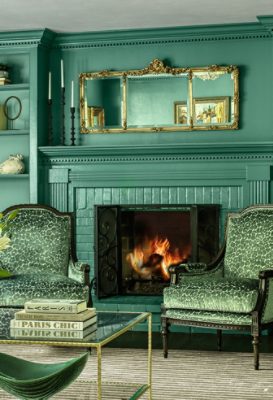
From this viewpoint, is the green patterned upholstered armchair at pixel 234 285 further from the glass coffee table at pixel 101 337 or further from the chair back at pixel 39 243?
the glass coffee table at pixel 101 337

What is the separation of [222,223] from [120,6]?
1.85 meters

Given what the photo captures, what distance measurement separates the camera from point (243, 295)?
4727 millimetres

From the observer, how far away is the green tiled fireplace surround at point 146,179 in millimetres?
6023

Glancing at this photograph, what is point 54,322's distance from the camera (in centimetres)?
330

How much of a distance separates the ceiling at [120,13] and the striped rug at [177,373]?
7.89ft

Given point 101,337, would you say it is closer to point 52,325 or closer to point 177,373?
point 52,325

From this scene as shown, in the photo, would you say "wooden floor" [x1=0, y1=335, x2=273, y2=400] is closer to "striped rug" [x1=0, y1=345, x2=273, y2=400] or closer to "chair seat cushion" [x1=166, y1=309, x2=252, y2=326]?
"striped rug" [x1=0, y1=345, x2=273, y2=400]

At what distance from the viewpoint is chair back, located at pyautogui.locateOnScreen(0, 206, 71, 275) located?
5.48 meters

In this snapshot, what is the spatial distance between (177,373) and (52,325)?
1.37 meters

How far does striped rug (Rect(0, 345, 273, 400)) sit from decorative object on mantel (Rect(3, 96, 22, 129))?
215cm

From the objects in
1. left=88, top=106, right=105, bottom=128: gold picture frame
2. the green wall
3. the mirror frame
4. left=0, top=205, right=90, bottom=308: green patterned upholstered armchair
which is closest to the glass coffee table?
left=0, top=205, right=90, bottom=308: green patterned upholstered armchair

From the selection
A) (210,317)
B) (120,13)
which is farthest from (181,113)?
(210,317)

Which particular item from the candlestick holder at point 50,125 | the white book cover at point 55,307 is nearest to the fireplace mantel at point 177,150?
the candlestick holder at point 50,125

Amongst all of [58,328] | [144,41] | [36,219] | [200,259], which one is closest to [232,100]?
[144,41]
